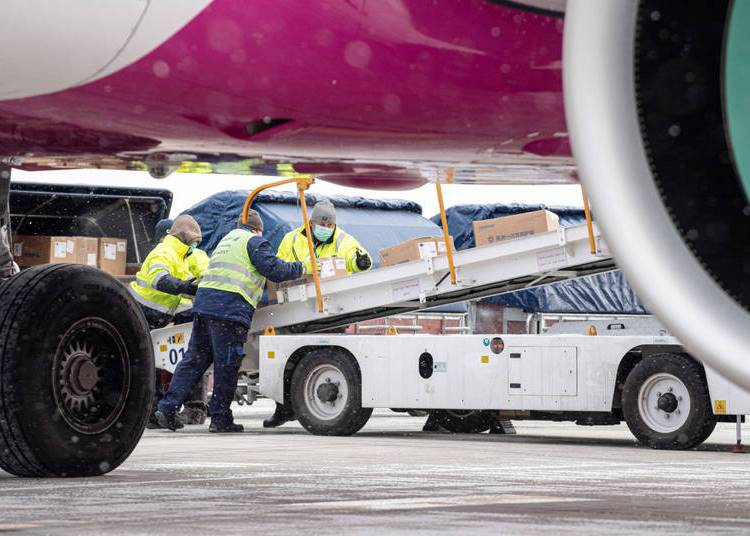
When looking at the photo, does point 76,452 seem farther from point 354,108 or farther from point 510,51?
point 510,51

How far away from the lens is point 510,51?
4.57m

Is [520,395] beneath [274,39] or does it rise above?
beneath

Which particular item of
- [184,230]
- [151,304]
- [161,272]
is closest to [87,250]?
[151,304]

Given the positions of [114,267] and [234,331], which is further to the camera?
[114,267]

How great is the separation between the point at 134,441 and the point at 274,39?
128 inches

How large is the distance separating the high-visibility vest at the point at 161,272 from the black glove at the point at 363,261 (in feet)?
5.15

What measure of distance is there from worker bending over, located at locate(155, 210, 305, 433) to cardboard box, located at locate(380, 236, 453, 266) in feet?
2.68

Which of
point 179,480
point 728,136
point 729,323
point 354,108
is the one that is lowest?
point 179,480

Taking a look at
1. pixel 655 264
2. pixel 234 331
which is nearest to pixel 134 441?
pixel 655 264

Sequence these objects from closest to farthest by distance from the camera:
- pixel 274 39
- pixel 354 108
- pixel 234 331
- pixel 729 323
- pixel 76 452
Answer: pixel 729 323
pixel 274 39
pixel 354 108
pixel 76 452
pixel 234 331

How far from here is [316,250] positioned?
13352 mm

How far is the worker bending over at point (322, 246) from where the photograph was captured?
13125 mm

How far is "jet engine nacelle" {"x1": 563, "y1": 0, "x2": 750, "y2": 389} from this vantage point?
3387 mm

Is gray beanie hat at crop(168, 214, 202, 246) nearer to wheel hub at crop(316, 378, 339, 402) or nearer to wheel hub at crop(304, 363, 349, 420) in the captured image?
wheel hub at crop(304, 363, 349, 420)
